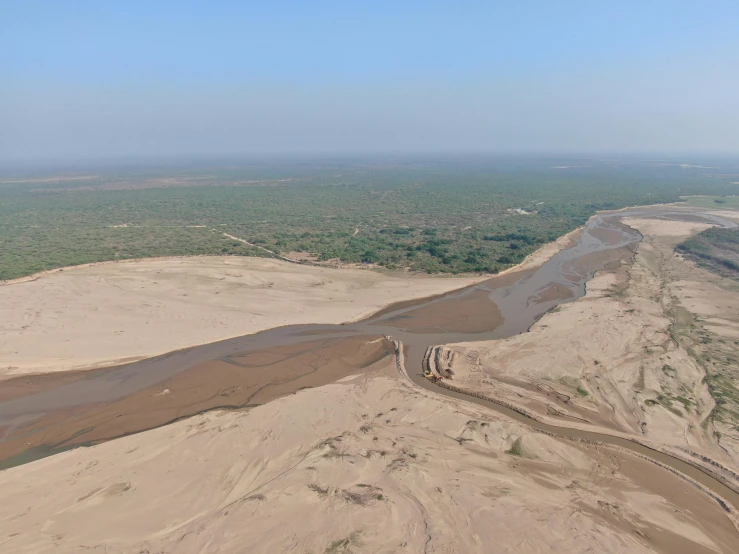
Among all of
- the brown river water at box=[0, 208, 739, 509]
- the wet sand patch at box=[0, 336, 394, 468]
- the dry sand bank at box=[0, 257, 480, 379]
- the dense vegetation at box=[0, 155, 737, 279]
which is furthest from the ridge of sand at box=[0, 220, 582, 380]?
the dense vegetation at box=[0, 155, 737, 279]

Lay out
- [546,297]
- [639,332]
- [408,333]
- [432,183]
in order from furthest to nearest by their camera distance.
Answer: [432,183] → [546,297] → [408,333] → [639,332]

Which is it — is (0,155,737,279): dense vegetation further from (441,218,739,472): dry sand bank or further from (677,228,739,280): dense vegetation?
(677,228,739,280): dense vegetation

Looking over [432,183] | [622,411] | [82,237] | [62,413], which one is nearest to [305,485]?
[62,413]

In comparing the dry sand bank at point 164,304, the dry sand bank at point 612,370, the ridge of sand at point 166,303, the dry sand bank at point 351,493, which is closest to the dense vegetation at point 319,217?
the ridge of sand at point 166,303

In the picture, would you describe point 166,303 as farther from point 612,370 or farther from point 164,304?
point 612,370

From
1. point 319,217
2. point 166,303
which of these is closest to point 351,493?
point 166,303

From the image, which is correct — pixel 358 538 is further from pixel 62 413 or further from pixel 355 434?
pixel 62 413

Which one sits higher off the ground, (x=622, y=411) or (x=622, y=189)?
(x=622, y=189)
